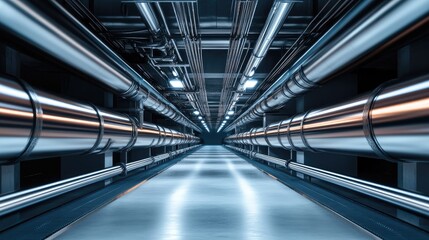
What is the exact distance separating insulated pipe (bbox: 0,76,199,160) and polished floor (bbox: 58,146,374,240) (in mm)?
1036

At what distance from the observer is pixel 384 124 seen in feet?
12.0

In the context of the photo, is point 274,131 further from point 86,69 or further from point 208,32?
point 86,69

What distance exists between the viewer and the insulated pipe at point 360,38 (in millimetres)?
3285

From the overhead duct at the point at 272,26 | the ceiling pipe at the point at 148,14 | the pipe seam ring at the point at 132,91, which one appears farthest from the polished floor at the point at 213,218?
the ceiling pipe at the point at 148,14

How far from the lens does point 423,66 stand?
18.2 ft

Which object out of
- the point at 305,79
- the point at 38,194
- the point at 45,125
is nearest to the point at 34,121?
the point at 45,125

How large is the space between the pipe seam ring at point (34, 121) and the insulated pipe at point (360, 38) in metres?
3.48

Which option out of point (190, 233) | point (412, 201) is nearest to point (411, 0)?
point (412, 201)

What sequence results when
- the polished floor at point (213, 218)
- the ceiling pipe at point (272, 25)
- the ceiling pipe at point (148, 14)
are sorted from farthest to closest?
the ceiling pipe at point (148, 14)
the ceiling pipe at point (272, 25)
the polished floor at point (213, 218)

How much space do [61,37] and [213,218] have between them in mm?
3009

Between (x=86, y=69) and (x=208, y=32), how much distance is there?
9.43 feet

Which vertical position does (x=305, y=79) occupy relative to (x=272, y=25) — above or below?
below

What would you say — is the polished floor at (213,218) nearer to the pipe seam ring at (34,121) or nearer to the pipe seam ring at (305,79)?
the pipe seam ring at (34,121)

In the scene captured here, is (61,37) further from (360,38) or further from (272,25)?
(360,38)
